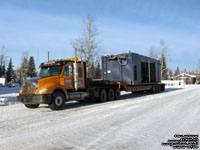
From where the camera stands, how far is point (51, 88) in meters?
9.26

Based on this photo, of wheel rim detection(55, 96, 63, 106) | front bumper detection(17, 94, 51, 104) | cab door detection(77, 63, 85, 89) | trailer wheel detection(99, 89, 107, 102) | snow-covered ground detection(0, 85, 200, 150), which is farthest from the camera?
trailer wheel detection(99, 89, 107, 102)

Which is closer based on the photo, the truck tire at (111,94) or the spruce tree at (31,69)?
the truck tire at (111,94)

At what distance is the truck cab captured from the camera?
9.16m

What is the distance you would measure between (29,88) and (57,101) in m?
1.50

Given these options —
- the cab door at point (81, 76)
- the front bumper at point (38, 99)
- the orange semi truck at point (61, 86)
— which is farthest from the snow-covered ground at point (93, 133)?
the cab door at point (81, 76)

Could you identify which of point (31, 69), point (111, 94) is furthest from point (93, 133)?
point (31, 69)

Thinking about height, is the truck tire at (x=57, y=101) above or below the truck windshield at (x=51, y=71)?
below

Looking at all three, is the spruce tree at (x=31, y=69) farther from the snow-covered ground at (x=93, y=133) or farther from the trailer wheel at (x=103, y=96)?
the snow-covered ground at (x=93, y=133)

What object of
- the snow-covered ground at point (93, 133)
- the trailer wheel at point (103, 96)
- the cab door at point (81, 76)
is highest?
the cab door at point (81, 76)

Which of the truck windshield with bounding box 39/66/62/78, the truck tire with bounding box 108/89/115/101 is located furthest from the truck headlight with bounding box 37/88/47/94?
the truck tire with bounding box 108/89/115/101

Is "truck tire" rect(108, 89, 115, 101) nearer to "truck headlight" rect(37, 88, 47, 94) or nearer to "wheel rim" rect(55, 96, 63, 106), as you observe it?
"wheel rim" rect(55, 96, 63, 106)

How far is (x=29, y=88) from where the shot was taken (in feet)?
31.0

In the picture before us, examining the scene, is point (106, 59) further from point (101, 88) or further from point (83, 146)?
point (83, 146)

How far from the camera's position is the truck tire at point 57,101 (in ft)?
30.7
